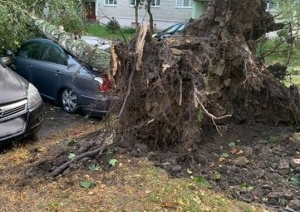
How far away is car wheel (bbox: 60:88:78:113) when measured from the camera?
9.72 meters

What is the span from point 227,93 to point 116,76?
187cm

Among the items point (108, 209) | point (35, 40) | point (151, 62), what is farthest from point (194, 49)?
point (35, 40)

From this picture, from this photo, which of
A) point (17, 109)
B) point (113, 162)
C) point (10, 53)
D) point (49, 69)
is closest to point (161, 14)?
point (10, 53)

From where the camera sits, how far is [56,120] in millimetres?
9438

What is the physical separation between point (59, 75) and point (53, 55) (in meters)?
0.64

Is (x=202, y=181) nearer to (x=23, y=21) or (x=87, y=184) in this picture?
(x=87, y=184)

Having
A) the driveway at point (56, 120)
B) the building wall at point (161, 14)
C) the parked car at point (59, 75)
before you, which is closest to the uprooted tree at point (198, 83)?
the parked car at point (59, 75)

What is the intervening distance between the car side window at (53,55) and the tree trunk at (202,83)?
3969 millimetres

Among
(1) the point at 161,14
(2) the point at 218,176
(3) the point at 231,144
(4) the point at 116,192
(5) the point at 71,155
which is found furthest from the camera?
(1) the point at 161,14

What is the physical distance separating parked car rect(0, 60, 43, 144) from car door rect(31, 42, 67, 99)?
243cm

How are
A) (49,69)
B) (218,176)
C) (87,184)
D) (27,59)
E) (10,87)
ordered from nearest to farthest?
(87,184), (218,176), (10,87), (49,69), (27,59)

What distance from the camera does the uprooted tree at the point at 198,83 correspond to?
5691 mm

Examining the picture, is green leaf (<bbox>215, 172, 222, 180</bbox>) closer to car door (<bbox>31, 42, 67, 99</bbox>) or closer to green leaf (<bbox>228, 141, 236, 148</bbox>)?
green leaf (<bbox>228, 141, 236, 148</bbox>)

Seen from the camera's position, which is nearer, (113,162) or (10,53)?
(113,162)
